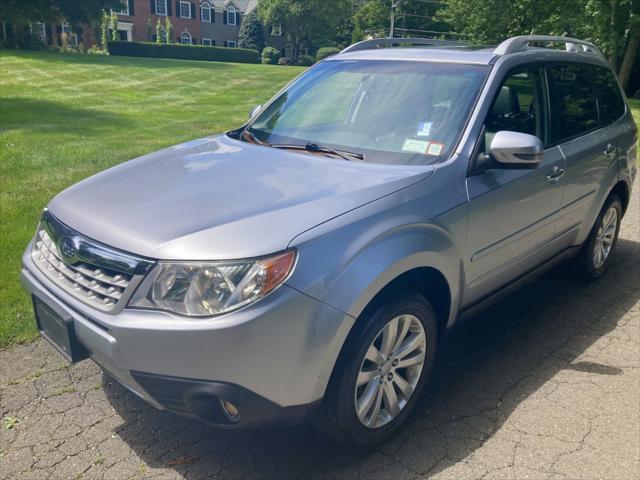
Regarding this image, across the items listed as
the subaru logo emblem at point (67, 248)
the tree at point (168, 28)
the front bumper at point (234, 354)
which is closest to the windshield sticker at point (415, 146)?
the front bumper at point (234, 354)

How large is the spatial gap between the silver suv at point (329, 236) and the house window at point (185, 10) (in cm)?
6325

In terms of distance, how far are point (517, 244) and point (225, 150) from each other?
6.12ft

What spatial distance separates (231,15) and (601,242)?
68.1 m

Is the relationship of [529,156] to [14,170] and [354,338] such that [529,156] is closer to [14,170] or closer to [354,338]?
[354,338]

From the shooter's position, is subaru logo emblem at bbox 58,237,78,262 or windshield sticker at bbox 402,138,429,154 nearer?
subaru logo emblem at bbox 58,237,78,262

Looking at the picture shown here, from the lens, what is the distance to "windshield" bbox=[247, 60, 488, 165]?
342cm

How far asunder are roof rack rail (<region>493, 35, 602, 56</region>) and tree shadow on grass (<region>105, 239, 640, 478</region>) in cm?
189

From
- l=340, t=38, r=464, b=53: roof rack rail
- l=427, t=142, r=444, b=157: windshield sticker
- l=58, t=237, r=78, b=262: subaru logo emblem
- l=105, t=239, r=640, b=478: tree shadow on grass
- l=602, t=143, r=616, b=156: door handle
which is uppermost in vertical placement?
l=340, t=38, r=464, b=53: roof rack rail

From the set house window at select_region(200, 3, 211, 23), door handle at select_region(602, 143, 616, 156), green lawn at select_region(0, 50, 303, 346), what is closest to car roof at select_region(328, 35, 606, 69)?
door handle at select_region(602, 143, 616, 156)

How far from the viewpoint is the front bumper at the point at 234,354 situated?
7.75 feet

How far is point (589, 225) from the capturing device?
4.75 meters

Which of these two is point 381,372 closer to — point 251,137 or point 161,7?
point 251,137

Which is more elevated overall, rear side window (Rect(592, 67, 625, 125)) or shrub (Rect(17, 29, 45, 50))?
rear side window (Rect(592, 67, 625, 125))

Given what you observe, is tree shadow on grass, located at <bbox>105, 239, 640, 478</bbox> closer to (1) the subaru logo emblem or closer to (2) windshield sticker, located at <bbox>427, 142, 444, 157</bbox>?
(1) the subaru logo emblem
